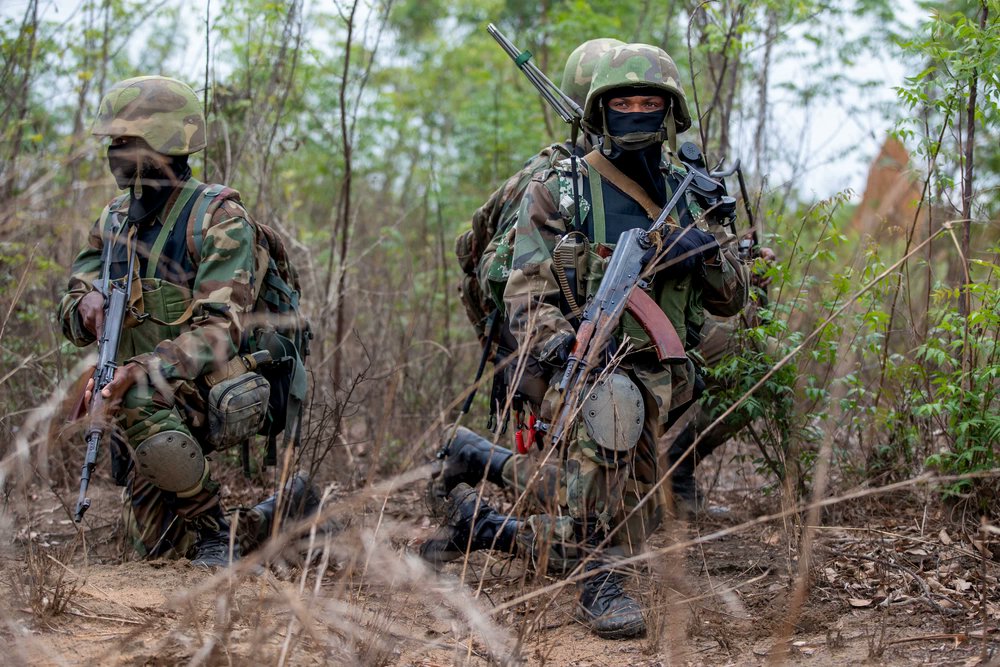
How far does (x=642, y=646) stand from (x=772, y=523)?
1.39 metres

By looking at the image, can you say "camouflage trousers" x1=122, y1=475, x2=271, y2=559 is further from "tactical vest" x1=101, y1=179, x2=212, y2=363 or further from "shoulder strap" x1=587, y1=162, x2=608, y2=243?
"shoulder strap" x1=587, y1=162, x2=608, y2=243

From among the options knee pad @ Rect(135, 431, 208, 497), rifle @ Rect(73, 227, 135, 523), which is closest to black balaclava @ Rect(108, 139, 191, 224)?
rifle @ Rect(73, 227, 135, 523)

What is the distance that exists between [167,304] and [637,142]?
200cm

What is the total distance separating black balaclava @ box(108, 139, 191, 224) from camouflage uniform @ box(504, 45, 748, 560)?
149 cm

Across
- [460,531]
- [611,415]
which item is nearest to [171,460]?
[460,531]

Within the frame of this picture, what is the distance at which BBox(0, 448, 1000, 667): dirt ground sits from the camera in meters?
2.54

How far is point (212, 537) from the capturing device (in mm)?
4336

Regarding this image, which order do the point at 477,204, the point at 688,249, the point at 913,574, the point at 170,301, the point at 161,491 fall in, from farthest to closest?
1. the point at 477,204
2. the point at 161,491
3. the point at 170,301
4. the point at 688,249
5. the point at 913,574

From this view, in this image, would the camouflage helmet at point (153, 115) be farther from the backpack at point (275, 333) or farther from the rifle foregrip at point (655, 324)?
the rifle foregrip at point (655, 324)

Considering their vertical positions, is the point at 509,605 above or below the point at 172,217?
below

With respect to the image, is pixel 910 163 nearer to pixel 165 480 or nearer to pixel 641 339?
pixel 641 339

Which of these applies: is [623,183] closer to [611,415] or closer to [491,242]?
[491,242]

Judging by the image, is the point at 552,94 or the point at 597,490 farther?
the point at 552,94

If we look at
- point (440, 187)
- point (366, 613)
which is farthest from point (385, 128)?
point (366, 613)
